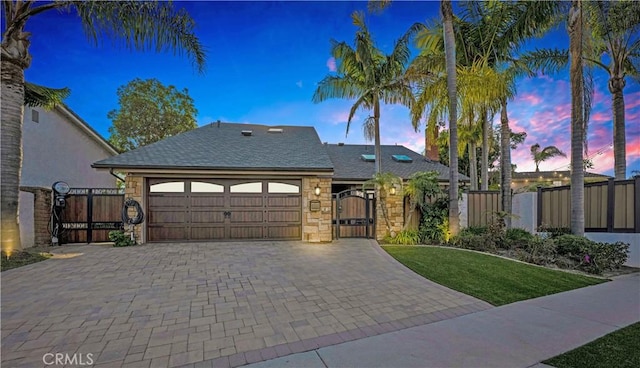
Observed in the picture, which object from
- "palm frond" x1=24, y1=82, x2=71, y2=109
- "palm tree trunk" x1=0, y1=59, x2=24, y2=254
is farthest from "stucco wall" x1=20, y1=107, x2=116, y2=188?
"palm tree trunk" x1=0, y1=59, x2=24, y2=254

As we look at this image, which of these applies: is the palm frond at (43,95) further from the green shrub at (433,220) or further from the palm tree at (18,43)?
the green shrub at (433,220)

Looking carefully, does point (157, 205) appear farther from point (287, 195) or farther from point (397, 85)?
point (397, 85)

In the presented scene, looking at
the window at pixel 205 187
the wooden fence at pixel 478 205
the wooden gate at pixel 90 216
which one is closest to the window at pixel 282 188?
the window at pixel 205 187

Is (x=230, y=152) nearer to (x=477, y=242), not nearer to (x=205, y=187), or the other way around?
(x=205, y=187)

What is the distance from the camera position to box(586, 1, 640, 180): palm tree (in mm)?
8414

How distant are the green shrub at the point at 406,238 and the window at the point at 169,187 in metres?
7.56

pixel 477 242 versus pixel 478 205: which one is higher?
pixel 478 205

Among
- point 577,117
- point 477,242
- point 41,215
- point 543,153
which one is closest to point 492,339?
point 477,242

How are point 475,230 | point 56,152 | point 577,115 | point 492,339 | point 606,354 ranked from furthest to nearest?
point 56,152 → point 475,230 → point 577,115 → point 492,339 → point 606,354

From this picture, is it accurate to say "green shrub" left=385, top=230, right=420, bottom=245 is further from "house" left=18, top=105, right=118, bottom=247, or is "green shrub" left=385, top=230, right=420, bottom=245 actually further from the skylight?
"house" left=18, top=105, right=118, bottom=247

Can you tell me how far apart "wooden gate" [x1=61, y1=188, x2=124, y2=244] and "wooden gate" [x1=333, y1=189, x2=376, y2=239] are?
7.75 m

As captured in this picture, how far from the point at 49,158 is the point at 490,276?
57.2 feet

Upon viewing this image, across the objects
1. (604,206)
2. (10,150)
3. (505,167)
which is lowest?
(604,206)

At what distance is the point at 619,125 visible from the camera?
9.44 metres
